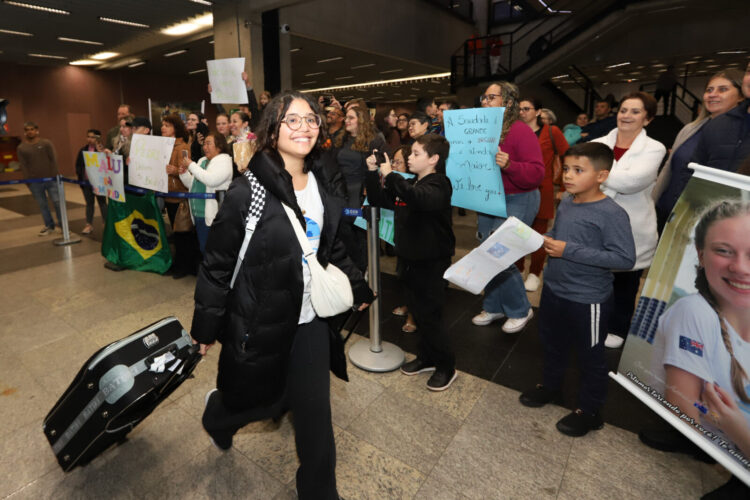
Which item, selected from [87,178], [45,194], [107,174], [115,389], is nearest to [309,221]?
[115,389]

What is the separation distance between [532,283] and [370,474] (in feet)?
9.58

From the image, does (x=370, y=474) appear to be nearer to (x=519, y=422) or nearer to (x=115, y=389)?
(x=519, y=422)

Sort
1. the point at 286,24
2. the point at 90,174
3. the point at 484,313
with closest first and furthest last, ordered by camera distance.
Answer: the point at 484,313
the point at 90,174
the point at 286,24

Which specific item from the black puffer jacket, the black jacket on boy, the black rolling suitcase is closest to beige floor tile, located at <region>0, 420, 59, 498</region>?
the black rolling suitcase

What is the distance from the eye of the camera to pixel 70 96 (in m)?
15.4

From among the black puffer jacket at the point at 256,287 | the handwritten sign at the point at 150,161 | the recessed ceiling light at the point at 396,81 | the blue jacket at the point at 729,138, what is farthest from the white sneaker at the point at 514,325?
the recessed ceiling light at the point at 396,81

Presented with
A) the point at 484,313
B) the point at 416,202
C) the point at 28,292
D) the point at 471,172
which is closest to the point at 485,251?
the point at 416,202

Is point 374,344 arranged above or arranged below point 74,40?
below

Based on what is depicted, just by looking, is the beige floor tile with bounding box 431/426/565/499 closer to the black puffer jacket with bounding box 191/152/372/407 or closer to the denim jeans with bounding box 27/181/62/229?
the black puffer jacket with bounding box 191/152/372/407

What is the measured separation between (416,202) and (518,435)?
1.34 meters

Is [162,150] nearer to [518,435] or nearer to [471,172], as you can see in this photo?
[471,172]

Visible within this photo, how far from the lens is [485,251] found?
6.92 feet

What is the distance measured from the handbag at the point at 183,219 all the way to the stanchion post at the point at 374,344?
257 cm

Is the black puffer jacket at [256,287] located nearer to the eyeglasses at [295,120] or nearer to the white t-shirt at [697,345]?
the eyeglasses at [295,120]
